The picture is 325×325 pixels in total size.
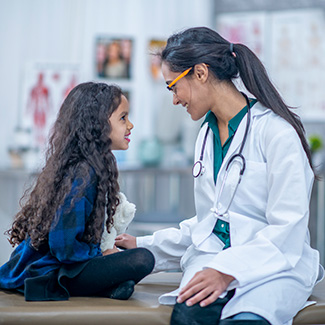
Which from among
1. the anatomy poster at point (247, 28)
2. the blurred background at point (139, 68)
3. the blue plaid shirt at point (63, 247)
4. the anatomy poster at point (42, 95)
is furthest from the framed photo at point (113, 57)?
the blue plaid shirt at point (63, 247)

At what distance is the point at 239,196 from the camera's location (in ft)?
5.33

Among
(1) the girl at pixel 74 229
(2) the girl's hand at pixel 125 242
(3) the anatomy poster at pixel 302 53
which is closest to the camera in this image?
(1) the girl at pixel 74 229

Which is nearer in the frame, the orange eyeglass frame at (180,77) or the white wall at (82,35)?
the orange eyeglass frame at (180,77)

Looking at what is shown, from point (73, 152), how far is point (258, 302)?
2.23 ft

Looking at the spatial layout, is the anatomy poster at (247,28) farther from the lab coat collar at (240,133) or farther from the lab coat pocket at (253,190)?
the lab coat pocket at (253,190)

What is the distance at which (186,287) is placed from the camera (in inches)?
58.1

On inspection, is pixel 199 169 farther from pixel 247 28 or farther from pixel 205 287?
pixel 247 28

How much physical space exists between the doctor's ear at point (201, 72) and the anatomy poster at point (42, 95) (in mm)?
2538

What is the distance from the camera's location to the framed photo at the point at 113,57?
4371mm

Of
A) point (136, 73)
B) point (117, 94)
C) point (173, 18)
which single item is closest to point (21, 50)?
point (136, 73)

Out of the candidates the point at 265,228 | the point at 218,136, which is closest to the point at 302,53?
the point at 218,136

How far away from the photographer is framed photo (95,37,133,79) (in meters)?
4.37

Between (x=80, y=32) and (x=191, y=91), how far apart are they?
9.27ft

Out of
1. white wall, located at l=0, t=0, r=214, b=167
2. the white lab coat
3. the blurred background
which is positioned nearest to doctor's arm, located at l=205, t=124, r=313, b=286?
the white lab coat
